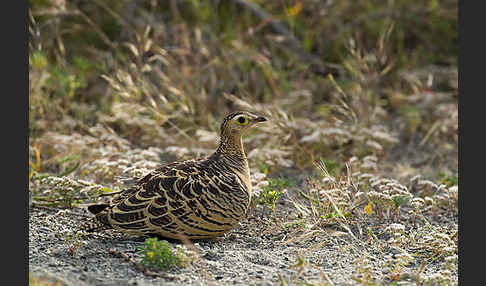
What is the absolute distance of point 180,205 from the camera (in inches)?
161

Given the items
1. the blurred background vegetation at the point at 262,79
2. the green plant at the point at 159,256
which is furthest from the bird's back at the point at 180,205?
the blurred background vegetation at the point at 262,79

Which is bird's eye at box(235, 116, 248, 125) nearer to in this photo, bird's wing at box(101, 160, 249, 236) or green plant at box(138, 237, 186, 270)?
bird's wing at box(101, 160, 249, 236)

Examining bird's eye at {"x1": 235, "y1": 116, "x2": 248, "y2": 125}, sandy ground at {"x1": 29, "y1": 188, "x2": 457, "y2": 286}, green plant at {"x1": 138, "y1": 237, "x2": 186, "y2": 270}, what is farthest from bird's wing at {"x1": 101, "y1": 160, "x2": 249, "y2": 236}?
bird's eye at {"x1": 235, "y1": 116, "x2": 248, "y2": 125}

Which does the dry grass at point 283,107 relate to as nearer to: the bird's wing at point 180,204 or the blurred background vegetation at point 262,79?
the blurred background vegetation at point 262,79

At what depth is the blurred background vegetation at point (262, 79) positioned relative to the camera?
6.26 metres

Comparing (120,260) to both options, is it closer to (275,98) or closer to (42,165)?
(42,165)

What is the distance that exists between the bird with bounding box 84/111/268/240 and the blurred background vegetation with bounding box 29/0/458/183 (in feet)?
4.63

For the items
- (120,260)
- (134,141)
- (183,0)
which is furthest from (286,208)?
(183,0)

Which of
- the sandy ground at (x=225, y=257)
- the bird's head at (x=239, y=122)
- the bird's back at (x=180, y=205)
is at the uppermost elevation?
the bird's head at (x=239, y=122)

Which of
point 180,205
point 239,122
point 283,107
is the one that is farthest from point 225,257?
point 283,107

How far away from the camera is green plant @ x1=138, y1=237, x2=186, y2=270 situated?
3.66 m

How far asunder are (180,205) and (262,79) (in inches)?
146

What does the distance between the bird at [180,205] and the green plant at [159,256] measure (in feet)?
1.13

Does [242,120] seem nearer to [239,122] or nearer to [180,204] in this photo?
[239,122]
